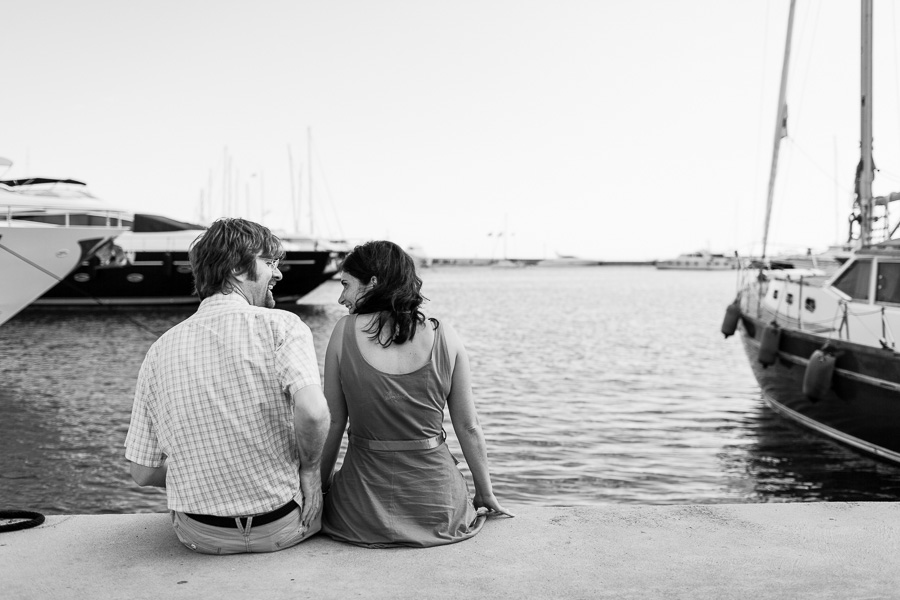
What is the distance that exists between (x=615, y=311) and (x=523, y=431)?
38486 millimetres

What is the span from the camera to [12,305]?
20.8 m

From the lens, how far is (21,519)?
12.0 ft

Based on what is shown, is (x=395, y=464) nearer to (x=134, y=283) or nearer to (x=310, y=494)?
(x=310, y=494)

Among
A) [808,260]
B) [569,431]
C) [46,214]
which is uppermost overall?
[46,214]

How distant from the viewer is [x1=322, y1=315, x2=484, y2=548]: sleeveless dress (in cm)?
335

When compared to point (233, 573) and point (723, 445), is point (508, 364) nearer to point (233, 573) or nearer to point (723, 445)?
point (723, 445)

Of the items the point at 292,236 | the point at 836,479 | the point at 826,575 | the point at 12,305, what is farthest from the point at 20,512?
the point at 292,236

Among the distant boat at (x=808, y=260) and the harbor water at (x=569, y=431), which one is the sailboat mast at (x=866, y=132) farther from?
the harbor water at (x=569, y=431)

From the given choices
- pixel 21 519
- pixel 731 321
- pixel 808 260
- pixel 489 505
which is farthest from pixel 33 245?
pixel 489 505

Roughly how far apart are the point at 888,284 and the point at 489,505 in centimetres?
970

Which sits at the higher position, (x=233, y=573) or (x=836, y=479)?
(x=233, y=573)

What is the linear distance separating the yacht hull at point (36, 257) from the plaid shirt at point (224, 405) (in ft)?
65.6

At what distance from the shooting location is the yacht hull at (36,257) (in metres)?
21.0

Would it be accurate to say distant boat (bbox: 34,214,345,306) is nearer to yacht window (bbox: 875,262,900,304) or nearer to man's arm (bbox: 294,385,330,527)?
yacht window (bbox: 875,262,900,304)
